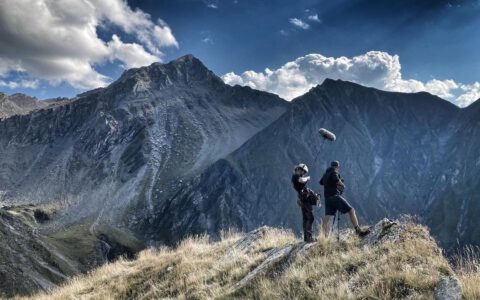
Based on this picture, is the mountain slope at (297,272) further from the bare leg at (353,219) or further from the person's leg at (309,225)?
the person's leg at (309,225)

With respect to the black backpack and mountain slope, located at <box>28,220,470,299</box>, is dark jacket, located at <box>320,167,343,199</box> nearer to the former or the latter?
the black backpack

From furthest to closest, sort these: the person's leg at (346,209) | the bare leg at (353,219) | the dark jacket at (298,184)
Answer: the dark jacket at (298,184) → the person's leg at (346,209) → the bare leg at (353,219)

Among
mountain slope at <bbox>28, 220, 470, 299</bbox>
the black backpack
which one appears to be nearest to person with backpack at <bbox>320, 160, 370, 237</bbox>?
the black backpack

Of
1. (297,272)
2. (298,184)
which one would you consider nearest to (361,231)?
(297,272)

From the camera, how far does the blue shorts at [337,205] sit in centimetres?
1261

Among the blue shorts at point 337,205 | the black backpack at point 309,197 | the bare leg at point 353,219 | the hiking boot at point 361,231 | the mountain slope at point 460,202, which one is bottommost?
the mountain slope at point 460,202

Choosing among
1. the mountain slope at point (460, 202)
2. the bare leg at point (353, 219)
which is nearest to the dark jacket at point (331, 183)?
the bare leg at point (353, 219)

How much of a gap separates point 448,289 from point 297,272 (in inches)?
127

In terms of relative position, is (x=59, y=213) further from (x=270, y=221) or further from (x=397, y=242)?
(x=397, y=242)

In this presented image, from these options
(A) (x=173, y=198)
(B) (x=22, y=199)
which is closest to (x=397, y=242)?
(A) (x=173, y=198)

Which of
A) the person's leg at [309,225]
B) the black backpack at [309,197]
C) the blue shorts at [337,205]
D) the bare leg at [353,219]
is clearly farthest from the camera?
the black backpack at [309,197]

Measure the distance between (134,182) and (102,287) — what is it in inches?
7381

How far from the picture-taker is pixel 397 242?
9.45 meters

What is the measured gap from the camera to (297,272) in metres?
9.22
